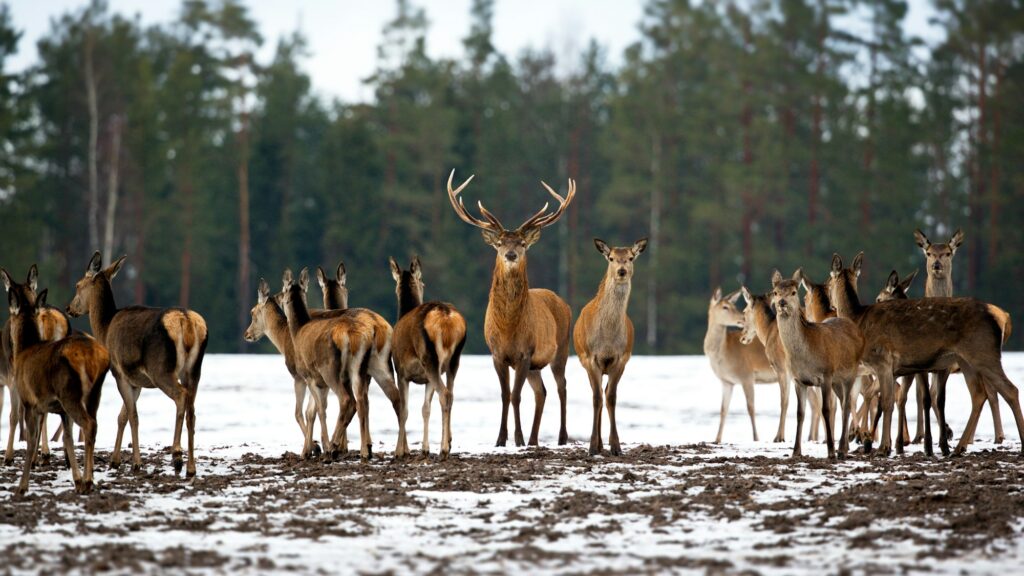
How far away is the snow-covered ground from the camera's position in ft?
23.3

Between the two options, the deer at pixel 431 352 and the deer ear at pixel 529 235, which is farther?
the deer ear at pixel 529 235

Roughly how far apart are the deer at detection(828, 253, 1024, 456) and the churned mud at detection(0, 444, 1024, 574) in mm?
719

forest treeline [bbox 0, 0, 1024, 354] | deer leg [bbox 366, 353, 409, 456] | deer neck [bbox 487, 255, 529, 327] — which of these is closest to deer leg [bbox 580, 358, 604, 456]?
deer neck [bbox 487, 255, 529, 327]

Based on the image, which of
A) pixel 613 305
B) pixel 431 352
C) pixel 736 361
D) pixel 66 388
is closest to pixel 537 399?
pixel 613 305

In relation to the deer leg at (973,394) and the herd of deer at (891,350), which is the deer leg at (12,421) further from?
the deer leg at (973,394)

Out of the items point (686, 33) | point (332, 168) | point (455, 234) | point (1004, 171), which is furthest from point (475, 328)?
point (1004, 171)

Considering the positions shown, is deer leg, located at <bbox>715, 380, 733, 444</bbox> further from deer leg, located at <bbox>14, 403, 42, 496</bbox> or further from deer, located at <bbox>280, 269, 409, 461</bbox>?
deer leg, located at <bbox>14, 403, 42, 496</bbox>

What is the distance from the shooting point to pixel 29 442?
9.68m

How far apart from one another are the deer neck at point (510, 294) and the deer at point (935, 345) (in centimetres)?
330

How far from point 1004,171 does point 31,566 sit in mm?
35492

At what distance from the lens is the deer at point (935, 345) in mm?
12039

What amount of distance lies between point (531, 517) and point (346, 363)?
3.71 meters

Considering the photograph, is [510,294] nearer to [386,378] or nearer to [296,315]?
[386,378]

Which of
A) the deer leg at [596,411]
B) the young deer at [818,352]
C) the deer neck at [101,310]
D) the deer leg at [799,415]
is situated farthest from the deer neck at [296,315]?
the deer leg at [799,415]
